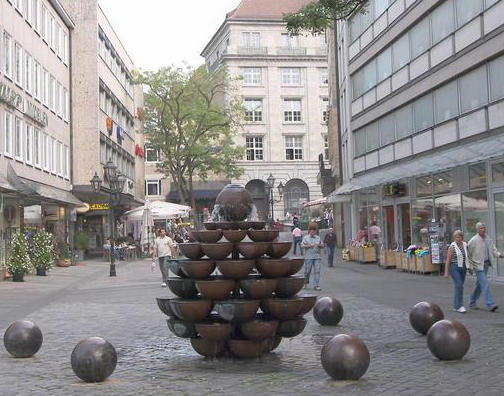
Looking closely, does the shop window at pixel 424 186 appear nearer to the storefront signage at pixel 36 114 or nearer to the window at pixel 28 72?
the storefront signage at pixel 36 114

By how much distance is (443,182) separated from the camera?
2481 centimetres

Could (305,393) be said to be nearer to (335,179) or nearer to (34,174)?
(34,174)

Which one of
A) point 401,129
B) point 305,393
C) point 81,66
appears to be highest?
point 81,66

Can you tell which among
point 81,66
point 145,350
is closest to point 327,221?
point 81,66

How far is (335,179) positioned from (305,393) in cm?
4049

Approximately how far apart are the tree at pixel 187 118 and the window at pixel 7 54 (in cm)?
2190

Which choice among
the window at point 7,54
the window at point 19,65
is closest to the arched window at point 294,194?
the window at point 19,65

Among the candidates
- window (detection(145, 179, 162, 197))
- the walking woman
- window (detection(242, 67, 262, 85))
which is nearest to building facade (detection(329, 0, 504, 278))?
the walking woman

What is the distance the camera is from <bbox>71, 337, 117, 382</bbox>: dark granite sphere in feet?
25.7

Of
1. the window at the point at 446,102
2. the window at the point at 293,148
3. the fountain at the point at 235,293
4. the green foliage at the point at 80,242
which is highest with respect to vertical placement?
the window at the point at 293,148

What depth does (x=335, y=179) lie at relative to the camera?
47188 millimetres

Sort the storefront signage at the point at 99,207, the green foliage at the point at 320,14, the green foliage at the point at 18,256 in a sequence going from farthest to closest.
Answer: the storefront signage at the point at 99,207
the green foliage at the point at 18,256
the green foliage at the point at 320,14

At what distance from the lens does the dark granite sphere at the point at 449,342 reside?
844 cm

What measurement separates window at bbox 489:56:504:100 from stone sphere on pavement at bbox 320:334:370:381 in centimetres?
1557
